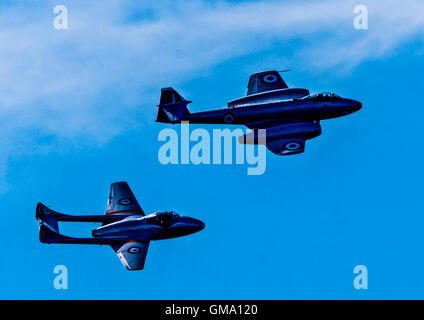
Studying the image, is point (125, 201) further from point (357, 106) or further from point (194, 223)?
point (357, 106)

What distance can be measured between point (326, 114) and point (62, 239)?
29995 mm

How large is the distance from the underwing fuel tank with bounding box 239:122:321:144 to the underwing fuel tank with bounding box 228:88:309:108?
3.51 meters

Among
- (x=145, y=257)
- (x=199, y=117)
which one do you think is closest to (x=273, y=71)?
(x=199, y=117)

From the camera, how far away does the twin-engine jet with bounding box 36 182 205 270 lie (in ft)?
354

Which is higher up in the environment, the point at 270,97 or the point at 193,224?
the point at 270,97

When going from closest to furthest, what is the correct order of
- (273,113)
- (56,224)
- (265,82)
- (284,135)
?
(56,224)
(284,135)
(273,113)
(265,82)

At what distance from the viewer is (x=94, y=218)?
111 meters

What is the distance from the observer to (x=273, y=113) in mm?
112438

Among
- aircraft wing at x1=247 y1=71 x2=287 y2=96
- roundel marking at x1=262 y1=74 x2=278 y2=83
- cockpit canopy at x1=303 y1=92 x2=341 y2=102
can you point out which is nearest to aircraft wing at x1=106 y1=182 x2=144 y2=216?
aircraft wing at x1=247 y1=71 x2=287 y2=96

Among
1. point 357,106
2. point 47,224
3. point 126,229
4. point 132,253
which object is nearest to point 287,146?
point 357,106

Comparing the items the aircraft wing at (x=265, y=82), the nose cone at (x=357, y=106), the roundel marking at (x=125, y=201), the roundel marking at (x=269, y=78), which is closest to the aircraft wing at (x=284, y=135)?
the nose cone at (x=357, y=106)

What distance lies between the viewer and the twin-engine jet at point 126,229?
108 m

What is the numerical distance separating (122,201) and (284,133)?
1862 centimetres

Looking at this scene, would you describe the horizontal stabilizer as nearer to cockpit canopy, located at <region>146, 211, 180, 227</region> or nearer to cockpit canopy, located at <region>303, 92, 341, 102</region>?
cockpit canopy, located at <region>146, 211, 180, 227</region>
